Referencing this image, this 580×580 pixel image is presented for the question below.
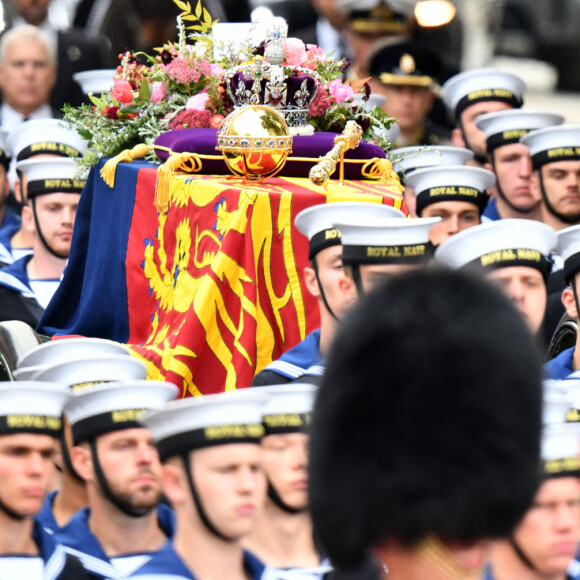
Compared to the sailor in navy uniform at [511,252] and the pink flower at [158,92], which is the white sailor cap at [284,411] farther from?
the pink flower at [158,92]

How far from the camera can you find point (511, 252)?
16.4ft

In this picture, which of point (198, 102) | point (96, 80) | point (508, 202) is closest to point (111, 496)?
point (198, 102)

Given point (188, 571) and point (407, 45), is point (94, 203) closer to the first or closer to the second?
point (407, 45)

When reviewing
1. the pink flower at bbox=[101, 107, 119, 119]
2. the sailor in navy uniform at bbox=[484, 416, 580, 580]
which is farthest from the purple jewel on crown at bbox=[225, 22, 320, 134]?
the sailor in navy uniform at bbox=[484, 416, 580, 580]

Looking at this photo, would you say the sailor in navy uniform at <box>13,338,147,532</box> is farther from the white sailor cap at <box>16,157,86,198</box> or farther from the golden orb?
the white sailor cap at <box>16,157,86,198</box>

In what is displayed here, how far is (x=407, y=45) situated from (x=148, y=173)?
137 inches

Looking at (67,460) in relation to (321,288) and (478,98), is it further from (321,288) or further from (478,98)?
(478,98)

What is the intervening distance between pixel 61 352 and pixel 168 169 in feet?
4.84

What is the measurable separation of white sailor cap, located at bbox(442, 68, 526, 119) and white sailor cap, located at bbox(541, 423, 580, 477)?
4.55m

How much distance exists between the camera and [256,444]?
139 inches

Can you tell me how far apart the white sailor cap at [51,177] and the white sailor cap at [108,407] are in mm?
3363

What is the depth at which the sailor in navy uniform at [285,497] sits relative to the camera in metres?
3.80

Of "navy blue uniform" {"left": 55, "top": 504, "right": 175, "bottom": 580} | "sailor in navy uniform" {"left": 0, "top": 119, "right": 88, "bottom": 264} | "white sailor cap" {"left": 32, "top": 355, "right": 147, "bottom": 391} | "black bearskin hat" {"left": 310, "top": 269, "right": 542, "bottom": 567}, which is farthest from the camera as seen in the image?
"sailor in navy uniform" {"left": 0, "top": 119, "right": 88, "bottom": 264}

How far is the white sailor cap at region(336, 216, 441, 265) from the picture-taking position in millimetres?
4789
